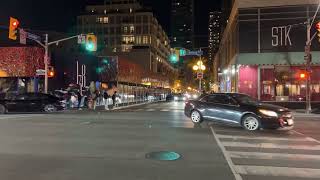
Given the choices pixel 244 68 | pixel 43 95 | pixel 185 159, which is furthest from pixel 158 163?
pixel 244 68

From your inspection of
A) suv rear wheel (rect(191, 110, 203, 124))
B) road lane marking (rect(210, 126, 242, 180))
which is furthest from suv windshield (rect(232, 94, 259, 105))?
road lane marking (rect(210, 126, 242, 180))

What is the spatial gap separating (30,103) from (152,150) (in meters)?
20.0

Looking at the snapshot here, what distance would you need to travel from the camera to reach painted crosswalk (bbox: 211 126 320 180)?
9.36m

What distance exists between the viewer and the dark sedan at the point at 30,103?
1173 inches

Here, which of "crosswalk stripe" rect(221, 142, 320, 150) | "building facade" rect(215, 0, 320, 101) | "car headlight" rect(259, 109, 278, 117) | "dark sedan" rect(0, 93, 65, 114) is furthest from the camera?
"building facade" rect(215, 0, 320, 101)

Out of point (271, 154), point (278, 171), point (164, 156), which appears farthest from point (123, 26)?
point (278, 171)

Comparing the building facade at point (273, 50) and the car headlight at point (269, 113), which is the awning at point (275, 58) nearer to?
the building facade at point (273, 50)

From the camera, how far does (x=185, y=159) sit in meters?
10.8

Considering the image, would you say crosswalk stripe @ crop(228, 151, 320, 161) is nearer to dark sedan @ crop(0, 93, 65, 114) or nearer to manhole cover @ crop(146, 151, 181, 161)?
manhole cover @ crop(146, 151, 181, 161)

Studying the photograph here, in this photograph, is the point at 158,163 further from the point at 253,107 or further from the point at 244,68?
the point at 244,68

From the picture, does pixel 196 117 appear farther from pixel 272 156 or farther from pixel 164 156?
pixel 164 156

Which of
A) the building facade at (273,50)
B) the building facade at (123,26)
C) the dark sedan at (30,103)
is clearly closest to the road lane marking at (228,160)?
the dark sedan at (30,103)

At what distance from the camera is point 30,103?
30.3 m

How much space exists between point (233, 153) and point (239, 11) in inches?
1366
